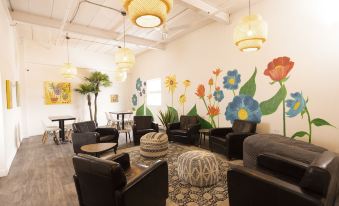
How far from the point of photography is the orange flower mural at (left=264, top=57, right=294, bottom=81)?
3.58m

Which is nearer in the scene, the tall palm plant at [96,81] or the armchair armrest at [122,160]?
the armchair armrest at [122,160]

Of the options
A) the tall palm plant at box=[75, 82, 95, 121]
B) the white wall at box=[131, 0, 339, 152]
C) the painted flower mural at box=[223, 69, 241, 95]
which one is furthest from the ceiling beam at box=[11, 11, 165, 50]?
the painted flower mural at box=[223, 69, 241, 95]

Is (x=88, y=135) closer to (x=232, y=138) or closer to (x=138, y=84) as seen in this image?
(x=232, y=138)

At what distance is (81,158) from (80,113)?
6.94m

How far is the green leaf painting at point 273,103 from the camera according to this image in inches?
145

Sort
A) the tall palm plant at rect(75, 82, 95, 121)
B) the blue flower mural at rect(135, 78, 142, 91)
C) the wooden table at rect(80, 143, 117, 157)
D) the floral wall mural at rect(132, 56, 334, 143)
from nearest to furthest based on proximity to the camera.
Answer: the wooden table at rect(80, 143, 117, 157), the floral wall mural at rect(132, 56, 334, 143), the tall palm plant at rect(75, 82, 95, 121), the blue flower mural at rect(135, 78, 142, 91)

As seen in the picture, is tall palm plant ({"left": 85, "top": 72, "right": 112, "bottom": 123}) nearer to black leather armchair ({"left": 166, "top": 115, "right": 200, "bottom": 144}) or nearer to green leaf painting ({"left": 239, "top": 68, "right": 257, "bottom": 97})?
black leather armchair ({"left": 166, "top": 115, "right": 200, "bottom": 144})

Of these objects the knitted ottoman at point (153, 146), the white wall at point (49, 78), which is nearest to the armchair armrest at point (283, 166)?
the knitted ottoman at point (153, 146)

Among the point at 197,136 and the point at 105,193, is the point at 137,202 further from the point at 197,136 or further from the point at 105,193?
the point at 197,136

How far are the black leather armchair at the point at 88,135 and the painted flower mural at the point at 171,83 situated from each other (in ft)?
9.43

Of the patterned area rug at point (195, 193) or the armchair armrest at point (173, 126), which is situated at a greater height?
the armchair armrest at point (173, 126)

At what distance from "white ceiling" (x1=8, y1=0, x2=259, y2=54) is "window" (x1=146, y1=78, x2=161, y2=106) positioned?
1695 mm

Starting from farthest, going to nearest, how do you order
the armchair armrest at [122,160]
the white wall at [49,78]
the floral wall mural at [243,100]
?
the white wall at [49,78]
the floral wall mural at [243,100]
the armchair armrest at [122,160]

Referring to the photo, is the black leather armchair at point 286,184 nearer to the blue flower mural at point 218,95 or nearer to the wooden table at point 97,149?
the wooden table at point 97,149
